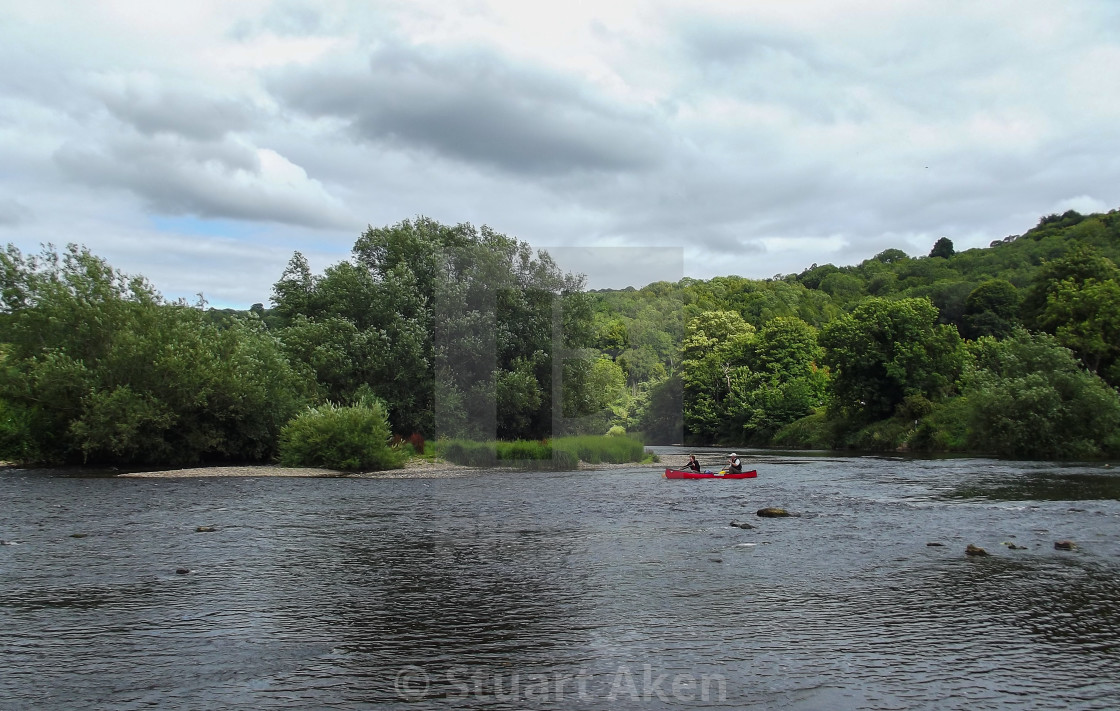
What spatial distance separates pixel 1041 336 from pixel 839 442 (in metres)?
22.8

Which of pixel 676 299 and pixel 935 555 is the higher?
pixel 676 299

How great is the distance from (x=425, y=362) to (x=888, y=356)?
41402 millimetres

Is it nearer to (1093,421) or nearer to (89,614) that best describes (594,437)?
(1093,421)

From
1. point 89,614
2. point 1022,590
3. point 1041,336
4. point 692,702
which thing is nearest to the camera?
point 692,702

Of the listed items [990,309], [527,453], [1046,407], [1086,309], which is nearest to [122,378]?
[527,453]

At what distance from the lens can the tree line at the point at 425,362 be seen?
137ft

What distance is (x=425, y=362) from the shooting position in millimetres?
46344

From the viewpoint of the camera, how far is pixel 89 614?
12.3m

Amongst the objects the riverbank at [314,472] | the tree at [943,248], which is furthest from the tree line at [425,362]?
the tree at [943,248]

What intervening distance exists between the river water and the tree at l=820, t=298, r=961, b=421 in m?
43.1

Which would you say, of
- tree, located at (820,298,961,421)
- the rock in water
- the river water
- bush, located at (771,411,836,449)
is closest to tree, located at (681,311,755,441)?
bush, located at (771,411,836,449)

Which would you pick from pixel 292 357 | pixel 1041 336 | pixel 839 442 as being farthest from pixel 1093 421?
pixel 292 357

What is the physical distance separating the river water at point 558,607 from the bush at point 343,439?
14.6 m

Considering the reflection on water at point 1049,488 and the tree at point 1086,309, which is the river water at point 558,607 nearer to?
the reflection on water at point 1049,488
